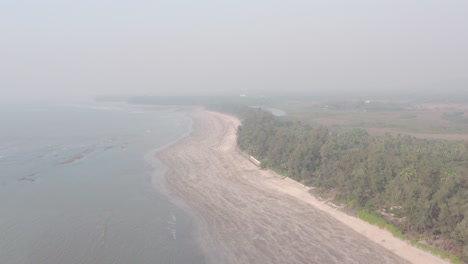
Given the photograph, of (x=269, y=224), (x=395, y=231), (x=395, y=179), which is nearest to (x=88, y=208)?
(x=269, y=224)

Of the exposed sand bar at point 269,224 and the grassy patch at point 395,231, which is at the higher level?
the grassy patch at point 395,231

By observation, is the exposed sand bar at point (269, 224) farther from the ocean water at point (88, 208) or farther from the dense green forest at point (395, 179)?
the ocean water at point (88, 208)

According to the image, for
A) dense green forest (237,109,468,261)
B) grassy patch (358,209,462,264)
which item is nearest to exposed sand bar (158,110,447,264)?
grassy patch (358,209,462,264)

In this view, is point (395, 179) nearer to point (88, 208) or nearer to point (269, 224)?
point (269, 224)

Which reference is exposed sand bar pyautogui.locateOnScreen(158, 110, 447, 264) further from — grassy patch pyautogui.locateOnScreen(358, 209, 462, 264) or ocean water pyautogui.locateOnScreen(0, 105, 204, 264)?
ocean water pyautogui.locateOnScreen(0, 105, 204, 264)

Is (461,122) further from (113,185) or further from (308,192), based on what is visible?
(113,185)

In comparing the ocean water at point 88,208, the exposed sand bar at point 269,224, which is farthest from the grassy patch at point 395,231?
the ocean water at point 88,208

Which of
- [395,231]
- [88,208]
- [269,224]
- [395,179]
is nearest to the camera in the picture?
[395,231]
